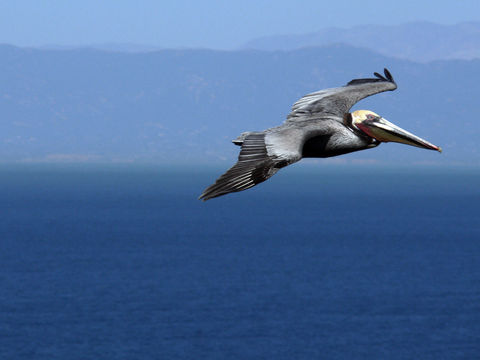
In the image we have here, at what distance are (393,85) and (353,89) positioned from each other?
1.77 m

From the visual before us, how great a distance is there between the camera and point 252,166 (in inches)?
538

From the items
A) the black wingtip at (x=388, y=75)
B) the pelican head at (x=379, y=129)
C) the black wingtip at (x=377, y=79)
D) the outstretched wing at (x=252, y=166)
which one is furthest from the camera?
the black wingtip at (x=388, y=75)

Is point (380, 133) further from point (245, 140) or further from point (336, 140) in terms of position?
point (245, 140)

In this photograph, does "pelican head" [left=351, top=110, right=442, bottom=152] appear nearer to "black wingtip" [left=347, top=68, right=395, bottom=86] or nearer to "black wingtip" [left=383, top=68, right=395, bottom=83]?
"black wingtip" [left=347, top=68, right=395, bottom=86]

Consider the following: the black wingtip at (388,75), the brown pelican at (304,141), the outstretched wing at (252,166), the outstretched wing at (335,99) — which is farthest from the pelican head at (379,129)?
the black wingtip at (388,75)

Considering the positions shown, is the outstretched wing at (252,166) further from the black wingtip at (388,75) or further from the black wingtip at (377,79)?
the black wingtip at (388,75)

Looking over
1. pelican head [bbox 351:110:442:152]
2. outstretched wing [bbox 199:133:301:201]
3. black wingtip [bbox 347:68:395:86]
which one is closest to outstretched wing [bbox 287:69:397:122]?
black wingtip [bbox 347:68:395:86]

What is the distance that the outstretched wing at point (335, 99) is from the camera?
1817cm

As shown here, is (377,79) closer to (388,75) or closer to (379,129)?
(388,75)

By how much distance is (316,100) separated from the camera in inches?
771

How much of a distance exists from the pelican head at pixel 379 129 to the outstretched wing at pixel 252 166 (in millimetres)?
1842

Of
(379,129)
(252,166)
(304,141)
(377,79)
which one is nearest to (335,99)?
(377,79)

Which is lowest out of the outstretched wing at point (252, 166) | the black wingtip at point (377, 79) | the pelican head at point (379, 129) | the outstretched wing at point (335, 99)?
the outstretched wing at point (252, 166)

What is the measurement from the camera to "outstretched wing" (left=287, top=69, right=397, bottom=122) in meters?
18.2
